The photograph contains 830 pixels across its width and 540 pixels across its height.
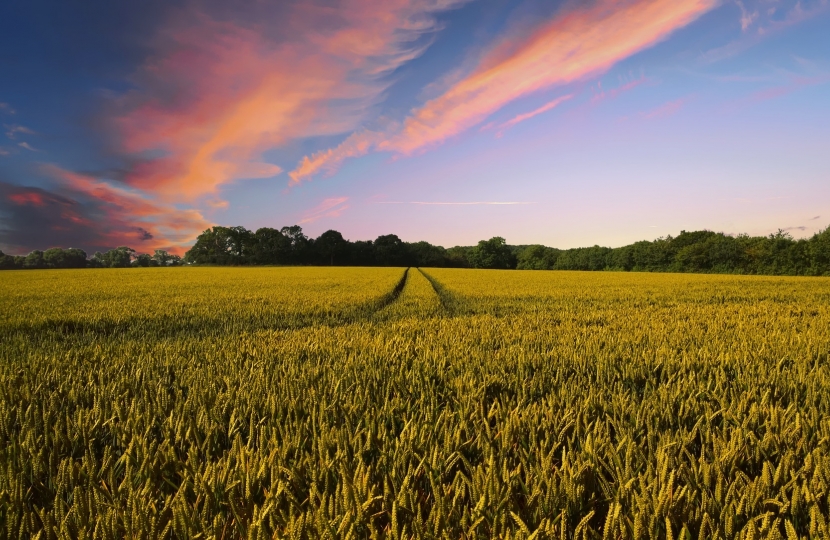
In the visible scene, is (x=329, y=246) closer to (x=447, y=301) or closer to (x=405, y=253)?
(x=405, y=253)

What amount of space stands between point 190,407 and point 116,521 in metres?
1.50

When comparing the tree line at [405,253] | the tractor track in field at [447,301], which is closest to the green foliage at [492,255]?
the tree line at [405,253]

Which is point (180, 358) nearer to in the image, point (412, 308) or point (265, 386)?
point (265, 386)

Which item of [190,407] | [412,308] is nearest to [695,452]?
[190,407]

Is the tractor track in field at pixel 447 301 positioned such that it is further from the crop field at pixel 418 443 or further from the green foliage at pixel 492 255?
the green foliage at pixel 492 255

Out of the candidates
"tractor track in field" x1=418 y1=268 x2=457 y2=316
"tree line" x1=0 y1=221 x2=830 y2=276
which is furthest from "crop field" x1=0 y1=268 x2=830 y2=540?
"tree line" x1=0 y1=221 x2=830 y2=276

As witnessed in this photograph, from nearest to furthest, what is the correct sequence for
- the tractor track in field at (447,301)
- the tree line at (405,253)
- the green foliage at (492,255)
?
the tractor track in field at (447,301) < the tree line at (405,253) < the green foliage at (492,255)

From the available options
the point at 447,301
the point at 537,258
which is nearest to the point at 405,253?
the point at 537,258

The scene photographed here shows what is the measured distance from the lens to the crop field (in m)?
1.41

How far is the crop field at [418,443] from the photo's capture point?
1406 mm

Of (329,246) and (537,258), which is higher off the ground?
(329,246)

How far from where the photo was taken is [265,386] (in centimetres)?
319

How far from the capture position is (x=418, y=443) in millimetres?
2020

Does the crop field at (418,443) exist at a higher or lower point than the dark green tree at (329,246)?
lower
